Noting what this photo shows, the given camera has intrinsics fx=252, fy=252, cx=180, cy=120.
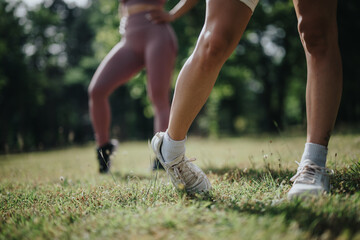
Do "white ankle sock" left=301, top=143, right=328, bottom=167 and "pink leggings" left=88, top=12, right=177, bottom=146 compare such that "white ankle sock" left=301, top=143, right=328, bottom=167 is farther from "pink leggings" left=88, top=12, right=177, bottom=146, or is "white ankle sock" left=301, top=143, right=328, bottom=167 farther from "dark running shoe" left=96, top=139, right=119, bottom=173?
"dark running shoe" left=96, top=139, right=119, bottom=173

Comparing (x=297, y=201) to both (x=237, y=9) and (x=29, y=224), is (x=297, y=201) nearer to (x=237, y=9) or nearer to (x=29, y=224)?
(x=237, y=9)

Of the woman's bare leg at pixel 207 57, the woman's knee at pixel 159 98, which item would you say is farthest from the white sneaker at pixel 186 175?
the woman's knee at pixel 159 98

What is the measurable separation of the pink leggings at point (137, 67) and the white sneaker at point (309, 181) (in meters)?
1.87

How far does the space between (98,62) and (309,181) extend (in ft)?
74.8

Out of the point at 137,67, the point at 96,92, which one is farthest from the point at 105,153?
the point at 137,67

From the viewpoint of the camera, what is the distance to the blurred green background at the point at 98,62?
12367mm

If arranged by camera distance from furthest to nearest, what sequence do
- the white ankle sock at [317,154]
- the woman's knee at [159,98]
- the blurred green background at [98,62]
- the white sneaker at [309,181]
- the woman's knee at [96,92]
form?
the blurred green background at [98,62] → the woman's knee at [159,98] → the woman's knee at [96,92] → the white ankle sock at [317,154] → the white sneaker at [309,181]

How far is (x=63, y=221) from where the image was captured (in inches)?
48.4

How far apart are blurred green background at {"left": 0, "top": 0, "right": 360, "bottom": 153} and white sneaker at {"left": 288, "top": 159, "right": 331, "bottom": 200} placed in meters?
3.22

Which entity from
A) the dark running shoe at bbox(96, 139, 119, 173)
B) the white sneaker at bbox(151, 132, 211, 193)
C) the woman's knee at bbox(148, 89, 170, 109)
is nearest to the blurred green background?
the dark running shoe at bbox(96, 139, 119, 173)

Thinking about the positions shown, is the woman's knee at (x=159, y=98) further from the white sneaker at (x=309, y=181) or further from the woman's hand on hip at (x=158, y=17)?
the white sneaker at (x=309, y=181)

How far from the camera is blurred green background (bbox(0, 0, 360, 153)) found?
12.4 m

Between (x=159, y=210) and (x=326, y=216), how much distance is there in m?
0.72

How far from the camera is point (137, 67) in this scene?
3115mm
